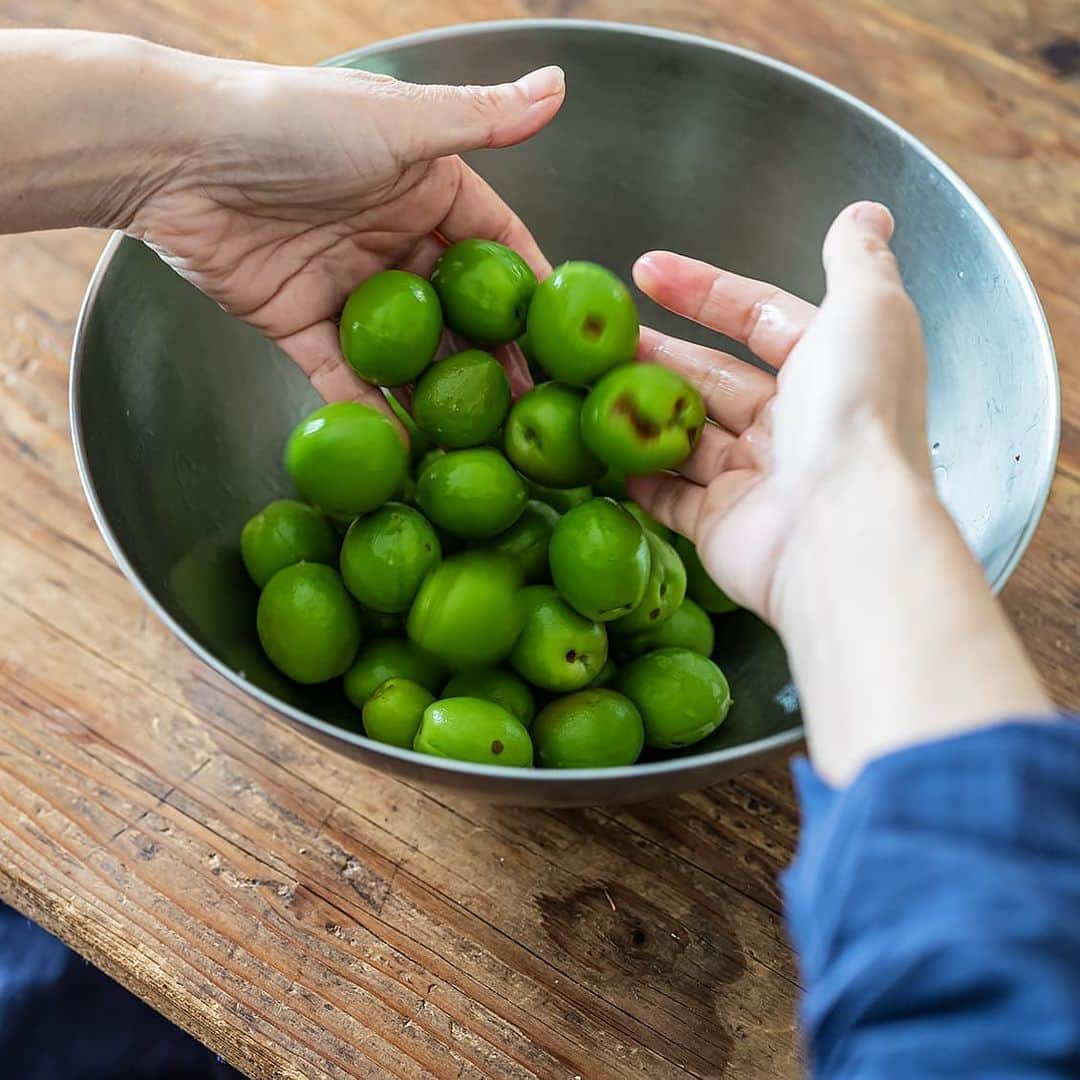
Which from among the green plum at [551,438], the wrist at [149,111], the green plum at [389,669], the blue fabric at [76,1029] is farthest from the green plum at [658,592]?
the blue fabric at [76,1029]

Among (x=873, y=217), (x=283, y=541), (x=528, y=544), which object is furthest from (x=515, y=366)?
(x=873, y=217)

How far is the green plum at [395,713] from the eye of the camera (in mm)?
1149

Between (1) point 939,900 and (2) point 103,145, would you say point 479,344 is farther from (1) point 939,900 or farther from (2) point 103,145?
(1) point 939,900

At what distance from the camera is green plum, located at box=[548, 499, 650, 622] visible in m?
1.12

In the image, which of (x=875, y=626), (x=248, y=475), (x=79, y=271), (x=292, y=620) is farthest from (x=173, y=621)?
(x=79, y=271)

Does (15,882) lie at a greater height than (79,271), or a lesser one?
lesser

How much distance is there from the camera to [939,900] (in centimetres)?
60

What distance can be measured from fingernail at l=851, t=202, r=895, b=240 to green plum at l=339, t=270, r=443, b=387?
455 mm

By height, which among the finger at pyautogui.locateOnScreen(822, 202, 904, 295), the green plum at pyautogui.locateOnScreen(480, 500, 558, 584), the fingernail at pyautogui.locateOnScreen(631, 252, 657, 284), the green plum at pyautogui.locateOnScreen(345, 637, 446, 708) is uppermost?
the finger at pyautogui.locateOnScreen(822, 202, 904, 295)

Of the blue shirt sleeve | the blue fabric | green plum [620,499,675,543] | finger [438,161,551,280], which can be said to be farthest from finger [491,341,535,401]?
the blue fabric

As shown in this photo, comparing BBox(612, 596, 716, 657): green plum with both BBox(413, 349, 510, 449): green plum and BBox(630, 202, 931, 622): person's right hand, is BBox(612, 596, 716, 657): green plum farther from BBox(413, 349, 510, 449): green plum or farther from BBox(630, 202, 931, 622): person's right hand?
BBox(413, 349, 510, 449): green plum

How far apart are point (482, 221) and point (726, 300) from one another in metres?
0.32

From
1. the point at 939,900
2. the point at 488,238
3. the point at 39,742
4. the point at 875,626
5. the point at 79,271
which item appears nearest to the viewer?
the point at 939,900

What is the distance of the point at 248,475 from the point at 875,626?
900 mm
